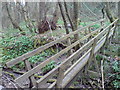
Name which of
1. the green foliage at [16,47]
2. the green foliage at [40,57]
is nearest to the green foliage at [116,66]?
the green foliage at [40,57]

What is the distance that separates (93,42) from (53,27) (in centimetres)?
740

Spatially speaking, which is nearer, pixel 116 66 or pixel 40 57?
pixel 116 66

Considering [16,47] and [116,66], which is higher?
[16,47]

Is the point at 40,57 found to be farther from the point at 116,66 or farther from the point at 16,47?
the point at 116,66

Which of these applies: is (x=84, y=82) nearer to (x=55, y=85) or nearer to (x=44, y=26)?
(x=55, y=85)

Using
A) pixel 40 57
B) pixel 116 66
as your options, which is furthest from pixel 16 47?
pixel 116 66

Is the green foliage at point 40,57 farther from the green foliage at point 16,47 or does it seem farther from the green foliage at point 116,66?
the green foliage at point 116,66

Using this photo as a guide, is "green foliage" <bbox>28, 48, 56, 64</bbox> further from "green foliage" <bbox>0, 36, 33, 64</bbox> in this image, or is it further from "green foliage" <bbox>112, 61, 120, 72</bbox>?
"green foliage" <bbox>112, 61, 120, 72</bbox>

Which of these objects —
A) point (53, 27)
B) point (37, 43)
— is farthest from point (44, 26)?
point (37, 43)

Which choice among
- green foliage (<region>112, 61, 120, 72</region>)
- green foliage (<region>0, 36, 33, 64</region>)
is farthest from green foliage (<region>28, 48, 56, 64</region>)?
green foliage (<region>112, 61, 120, 72</region>)

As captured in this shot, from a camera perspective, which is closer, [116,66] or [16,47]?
[116,66]

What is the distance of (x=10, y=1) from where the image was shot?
15742mm

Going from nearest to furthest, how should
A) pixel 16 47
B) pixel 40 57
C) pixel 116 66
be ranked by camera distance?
1. pixel 116 66
2. pixel 40 57
3. pixel 16 47

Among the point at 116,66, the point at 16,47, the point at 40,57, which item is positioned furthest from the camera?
the point at 16,47
